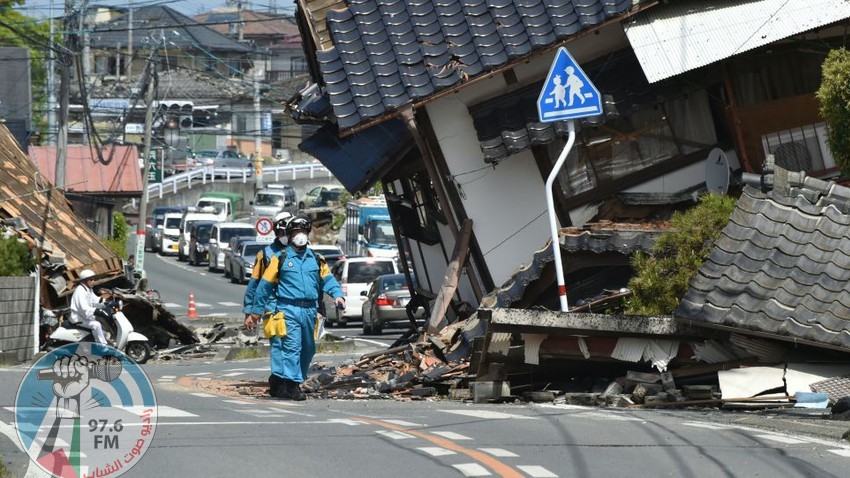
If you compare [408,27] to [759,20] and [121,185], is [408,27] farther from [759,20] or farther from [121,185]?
[121,185]

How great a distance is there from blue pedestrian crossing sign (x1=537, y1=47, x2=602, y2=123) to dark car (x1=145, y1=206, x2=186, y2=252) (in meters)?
51.7

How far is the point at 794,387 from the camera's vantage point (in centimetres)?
1270

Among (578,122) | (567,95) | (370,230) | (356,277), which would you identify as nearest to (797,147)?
(578,122)

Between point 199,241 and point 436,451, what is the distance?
51.2 m

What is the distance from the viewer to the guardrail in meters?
77.1

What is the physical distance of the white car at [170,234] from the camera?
2542 inches

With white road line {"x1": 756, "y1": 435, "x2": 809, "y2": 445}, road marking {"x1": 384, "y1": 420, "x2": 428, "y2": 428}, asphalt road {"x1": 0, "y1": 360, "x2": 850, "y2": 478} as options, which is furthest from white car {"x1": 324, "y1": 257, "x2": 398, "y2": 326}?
white road line {"x1": 756, "y1": 435, "x2": 809, "y2": 445}

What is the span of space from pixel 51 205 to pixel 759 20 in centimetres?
1502

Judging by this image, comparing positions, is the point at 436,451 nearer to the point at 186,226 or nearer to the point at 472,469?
the point at 472,469

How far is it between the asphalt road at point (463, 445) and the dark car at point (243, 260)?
3656cm

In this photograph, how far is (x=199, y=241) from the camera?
197 ft

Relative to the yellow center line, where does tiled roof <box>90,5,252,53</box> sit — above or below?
above

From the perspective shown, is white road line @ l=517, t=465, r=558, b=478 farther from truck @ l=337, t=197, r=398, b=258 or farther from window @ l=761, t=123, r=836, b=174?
truck @ l=337, t=197, r=398, b=258

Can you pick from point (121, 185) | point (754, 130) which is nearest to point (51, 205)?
point (754, 130)
